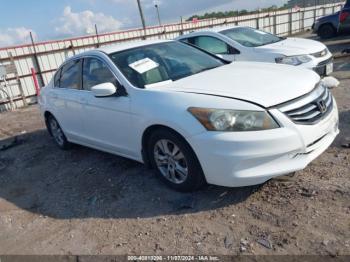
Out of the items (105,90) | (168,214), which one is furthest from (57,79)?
(168,214)

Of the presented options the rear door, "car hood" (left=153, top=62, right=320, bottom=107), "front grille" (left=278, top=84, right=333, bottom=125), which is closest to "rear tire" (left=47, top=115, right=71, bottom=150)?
the rear door

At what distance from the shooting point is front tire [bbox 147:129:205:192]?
3387 millimetres

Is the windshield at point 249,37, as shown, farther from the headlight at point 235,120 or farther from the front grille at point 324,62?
the headlight at point 235,120

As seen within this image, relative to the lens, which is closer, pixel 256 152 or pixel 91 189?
pixel 256 152

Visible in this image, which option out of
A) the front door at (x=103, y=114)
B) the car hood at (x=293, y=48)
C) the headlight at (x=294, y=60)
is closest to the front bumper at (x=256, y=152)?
the front door at (x=103, y=114)

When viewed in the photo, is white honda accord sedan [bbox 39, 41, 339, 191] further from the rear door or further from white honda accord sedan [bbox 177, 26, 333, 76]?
white honda accord sedan [bbox 177, 26, 333, 76]

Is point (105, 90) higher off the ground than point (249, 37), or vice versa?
point (105, 90)

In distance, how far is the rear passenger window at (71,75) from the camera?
4975 mm

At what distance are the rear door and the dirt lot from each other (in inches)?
28.0

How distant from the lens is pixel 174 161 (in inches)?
143

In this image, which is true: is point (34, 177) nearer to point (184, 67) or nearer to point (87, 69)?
point (87, 69)

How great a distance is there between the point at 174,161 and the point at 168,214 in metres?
0.54

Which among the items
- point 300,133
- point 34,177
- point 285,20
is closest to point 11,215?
point 34,177

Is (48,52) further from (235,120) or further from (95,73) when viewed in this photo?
(235,120)
